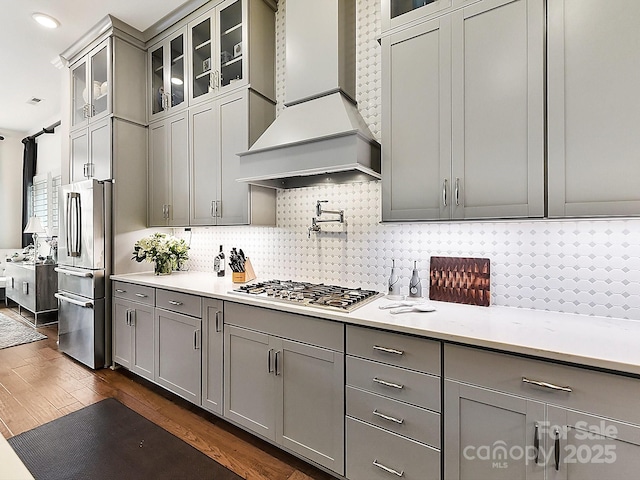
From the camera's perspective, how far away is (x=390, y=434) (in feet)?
5.05

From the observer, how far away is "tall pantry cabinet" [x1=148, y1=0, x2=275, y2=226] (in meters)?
2.58

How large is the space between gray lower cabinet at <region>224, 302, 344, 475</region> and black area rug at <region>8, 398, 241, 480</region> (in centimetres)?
34

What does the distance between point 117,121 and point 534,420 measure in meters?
3.86

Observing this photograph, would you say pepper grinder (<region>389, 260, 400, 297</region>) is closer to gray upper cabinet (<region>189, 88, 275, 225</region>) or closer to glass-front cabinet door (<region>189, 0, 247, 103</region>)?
gray upper cabinet (<region>189, 88, 275, 225</region>)

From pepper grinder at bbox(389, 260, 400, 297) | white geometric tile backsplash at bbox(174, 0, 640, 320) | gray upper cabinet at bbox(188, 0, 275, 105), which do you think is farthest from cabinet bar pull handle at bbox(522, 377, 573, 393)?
gray upper cabinet at bbox(188, 0, 275, 105)

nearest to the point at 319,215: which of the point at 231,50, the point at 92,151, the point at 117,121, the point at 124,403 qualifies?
the point at 231,50

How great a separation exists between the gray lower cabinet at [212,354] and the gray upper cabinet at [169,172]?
109 centimetres

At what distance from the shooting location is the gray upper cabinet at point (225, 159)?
2.57 m

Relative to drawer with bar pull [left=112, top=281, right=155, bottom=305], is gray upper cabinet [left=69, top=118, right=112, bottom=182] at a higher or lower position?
higher

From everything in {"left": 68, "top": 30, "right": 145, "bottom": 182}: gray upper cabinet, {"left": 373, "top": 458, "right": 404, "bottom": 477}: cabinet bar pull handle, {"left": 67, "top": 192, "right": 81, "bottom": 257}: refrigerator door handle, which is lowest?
{"left": 373, "top": 458, "right": 404, "bottom": 477}: cabinet bar pull handle

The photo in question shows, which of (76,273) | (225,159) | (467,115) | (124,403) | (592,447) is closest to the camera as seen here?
(592,447)

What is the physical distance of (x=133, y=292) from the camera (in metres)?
2.92

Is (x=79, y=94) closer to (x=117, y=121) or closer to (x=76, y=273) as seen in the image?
(x=117, y=121)

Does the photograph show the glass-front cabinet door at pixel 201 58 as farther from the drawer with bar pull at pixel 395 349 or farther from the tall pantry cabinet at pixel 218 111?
the drawer with bar pull at pixel 395 349
